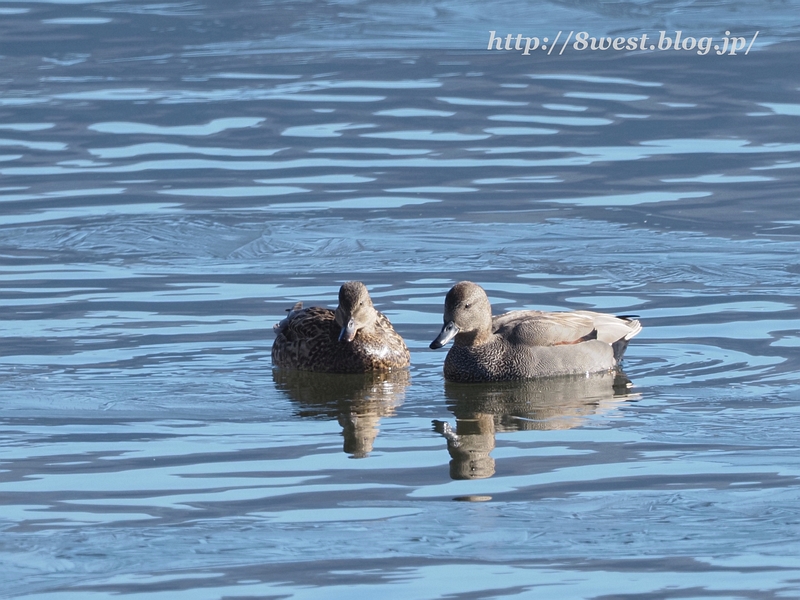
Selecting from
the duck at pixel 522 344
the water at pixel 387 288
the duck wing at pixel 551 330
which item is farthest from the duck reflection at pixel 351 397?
the duck wing at pixel 551 330

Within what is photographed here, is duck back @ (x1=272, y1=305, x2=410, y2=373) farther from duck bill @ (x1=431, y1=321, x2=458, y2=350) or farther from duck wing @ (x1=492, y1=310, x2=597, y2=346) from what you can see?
duck wing @ (x1=492, y1=310, x2=597, y2=346)

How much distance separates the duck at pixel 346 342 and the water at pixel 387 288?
0.52ft

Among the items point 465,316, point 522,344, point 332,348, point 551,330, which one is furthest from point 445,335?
point 332,348

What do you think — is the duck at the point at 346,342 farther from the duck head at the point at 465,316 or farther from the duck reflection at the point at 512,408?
the duck reflection at the point at 512,408

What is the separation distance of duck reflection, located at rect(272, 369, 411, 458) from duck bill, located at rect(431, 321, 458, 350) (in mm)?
310

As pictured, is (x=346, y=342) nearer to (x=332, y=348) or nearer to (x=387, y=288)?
(x=332, y=348)

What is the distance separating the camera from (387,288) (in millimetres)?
12148

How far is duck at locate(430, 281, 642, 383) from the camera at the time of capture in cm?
1012

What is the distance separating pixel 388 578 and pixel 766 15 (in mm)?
16009

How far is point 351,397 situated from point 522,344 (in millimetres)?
1095

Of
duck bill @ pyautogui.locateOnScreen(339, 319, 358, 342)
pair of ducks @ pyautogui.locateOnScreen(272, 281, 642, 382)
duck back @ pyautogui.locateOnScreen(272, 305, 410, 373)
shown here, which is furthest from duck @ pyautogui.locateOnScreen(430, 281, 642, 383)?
duck bill @ pyautogui.locateOnScreen(339, 319, 358, 342)

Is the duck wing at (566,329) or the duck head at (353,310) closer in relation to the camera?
the duck wing at (566,329)

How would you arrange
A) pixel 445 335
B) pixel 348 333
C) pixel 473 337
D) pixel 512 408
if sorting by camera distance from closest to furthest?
pixel 512 408
pixel 445 335
pixel 473 337
pixel 348 333

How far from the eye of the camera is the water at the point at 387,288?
22.5ft
